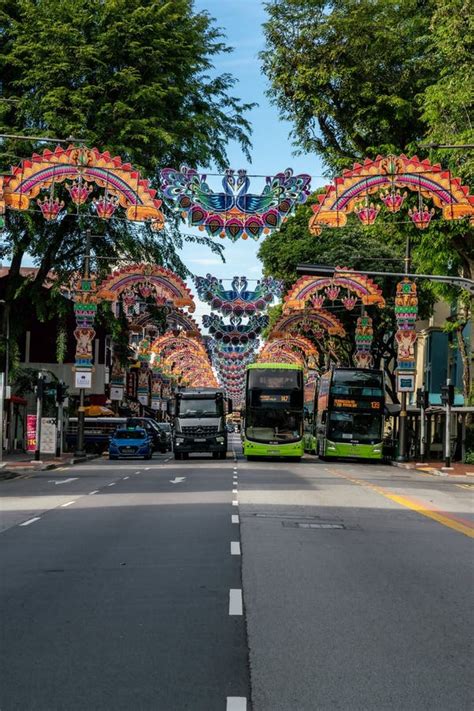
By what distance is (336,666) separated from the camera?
25.7 ft

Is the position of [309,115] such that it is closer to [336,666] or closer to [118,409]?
[336,666]

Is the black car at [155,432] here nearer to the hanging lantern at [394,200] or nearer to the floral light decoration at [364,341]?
the floral light decoration at [364,341]

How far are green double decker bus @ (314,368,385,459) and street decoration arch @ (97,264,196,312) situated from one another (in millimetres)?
7683

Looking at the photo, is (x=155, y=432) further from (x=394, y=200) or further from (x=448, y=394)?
(x=394, y=200)

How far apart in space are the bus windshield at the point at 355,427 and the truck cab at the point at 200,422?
5.48 metres

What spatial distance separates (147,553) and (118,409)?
76.6 metres

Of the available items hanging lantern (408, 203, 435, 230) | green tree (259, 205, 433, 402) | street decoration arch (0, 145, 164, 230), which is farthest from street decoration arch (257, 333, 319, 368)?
street decoration arch (0, 145, 164, 230)

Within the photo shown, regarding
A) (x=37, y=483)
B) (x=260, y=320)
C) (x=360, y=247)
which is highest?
(x=360, y=247)

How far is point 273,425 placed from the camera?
161 feet

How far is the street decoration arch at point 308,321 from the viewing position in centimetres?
6391

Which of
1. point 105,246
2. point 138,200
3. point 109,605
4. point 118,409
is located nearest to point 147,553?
point 109,605

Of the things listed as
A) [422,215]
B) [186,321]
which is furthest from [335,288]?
[422,215]

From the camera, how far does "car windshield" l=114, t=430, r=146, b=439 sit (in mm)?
53375

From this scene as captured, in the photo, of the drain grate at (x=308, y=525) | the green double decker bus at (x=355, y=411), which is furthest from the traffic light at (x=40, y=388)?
the drain grate at (x=308, y=525)
